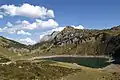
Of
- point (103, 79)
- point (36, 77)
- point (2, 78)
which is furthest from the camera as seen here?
point (103, 79)

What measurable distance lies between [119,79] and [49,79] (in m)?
21.5

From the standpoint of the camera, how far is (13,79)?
234 ft

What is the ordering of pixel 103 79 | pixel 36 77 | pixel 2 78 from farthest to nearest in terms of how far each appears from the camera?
pixel 103 79 → pixel 36 77 → pixel 2 78

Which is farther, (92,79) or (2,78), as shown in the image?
(92,79)

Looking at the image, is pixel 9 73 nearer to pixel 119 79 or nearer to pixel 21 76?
pixel 21 76

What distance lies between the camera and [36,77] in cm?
7612

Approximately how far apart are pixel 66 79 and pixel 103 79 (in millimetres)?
11586

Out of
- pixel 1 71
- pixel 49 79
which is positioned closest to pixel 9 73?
pixel 1 71

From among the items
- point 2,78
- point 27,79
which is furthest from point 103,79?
point 2,78

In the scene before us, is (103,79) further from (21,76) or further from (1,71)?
(1,71)

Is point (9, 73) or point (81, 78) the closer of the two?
point (9, 73)

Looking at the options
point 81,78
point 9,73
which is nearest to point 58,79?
point 81,78

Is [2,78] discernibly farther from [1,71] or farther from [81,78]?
[81,78]

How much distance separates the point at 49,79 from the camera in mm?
77375
